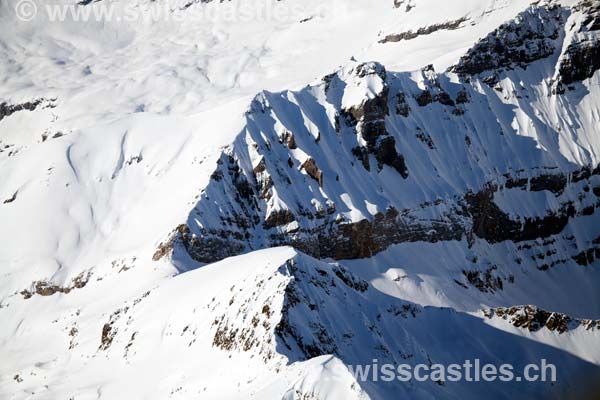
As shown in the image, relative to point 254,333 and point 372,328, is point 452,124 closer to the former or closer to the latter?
point 372,328

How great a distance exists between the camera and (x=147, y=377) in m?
112

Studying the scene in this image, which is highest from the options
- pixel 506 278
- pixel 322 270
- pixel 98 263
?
pixel 322 270

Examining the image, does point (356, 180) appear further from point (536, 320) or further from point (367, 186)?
point (536, 320)

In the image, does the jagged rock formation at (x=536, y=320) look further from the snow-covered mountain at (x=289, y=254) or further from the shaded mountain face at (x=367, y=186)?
the shaded mountain face at (x=367, y=186)

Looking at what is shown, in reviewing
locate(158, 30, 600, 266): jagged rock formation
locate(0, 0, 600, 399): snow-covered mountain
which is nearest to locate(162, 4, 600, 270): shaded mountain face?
locate(158, 30, 600, 266): jagged rock formation

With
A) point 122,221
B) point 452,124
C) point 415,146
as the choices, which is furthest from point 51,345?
point 452,124

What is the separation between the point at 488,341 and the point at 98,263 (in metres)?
65.0

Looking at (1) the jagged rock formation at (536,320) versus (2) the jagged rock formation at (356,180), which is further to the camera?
(2) the jagged rock formation at (356,180)

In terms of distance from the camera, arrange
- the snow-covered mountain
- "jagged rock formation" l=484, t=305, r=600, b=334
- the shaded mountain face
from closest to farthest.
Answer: the snow-covered mountain < "jagged rock formation" l=484, t=305, r=600, b=334 < the shaded mountain face

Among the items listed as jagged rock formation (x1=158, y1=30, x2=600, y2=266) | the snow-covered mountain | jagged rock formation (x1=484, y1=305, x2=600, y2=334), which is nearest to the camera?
the snow-covered mountain

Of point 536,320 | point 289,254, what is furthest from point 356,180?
point 289,254

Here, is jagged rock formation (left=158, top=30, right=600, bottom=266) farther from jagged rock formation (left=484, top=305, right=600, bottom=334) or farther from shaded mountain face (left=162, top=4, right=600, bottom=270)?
jagged rock formation (left=484, top=305, right=600, bottom=334)

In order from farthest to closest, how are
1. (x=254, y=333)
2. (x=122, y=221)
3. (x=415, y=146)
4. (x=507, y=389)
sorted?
1. (x=415, y=146)
2. (x=122, y=221)
3. (x=507, y=389)
4. (x=254, y=333)

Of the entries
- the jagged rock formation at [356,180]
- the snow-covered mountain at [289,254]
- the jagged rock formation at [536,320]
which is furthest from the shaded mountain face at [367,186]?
the jagged rock formation at [536,320]
